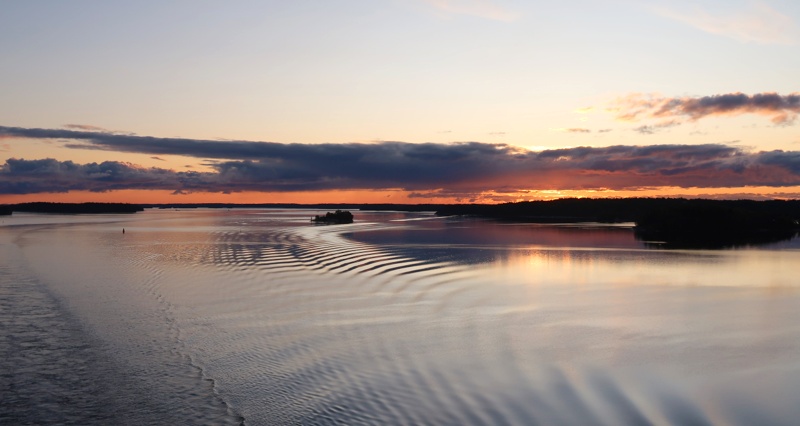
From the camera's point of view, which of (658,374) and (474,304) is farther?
(474,304)

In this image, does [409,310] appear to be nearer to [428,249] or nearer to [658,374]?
[658,374]

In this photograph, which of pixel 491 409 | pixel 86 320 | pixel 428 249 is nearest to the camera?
pixel 491 409

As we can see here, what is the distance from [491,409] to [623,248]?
3335 cm

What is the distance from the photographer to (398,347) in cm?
1218

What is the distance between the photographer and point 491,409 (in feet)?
28.3

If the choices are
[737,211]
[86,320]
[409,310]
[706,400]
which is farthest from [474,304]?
[737,211]

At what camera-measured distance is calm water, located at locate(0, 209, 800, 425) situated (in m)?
8.67

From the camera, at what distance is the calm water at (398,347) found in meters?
8.67

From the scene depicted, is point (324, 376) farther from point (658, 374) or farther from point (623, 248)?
point (623, 248)

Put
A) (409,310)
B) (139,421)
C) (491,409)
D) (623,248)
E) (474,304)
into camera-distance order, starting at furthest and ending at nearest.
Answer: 1. (623,248)
2. (474,304)
3. (409,310)
4. (491,409)
5. (139,421)

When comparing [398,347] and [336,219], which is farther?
[336,219]

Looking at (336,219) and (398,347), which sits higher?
(398,347)

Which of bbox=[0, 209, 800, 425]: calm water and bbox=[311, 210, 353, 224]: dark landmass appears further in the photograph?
bbox=[311, 210, 353, 224]: dark landmass

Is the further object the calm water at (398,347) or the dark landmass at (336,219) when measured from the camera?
the dark landmass at (336,219)
